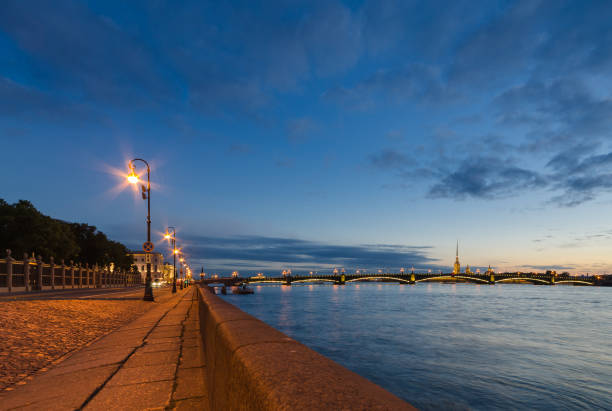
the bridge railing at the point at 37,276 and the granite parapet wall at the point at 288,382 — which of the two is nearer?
the granite parapet wall at the point at 288,382

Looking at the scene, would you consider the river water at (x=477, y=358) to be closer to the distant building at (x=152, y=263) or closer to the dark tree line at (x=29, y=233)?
the dark tree line at (x=29, y=233)

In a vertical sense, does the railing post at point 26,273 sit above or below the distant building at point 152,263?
above

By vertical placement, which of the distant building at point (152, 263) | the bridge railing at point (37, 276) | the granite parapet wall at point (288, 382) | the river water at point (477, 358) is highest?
the granite parapet wall at point (288, 382)

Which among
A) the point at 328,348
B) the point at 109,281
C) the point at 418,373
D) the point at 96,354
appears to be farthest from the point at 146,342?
the point at 109,281

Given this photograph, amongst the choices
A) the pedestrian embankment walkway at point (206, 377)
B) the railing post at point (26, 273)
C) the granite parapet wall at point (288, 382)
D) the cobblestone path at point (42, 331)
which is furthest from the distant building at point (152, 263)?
the granite parapet wall at point (288, 382)

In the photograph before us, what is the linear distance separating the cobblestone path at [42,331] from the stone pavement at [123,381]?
0.59 meters

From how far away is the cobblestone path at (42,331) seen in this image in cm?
687

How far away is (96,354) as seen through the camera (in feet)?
23.5

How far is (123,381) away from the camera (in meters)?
4.91

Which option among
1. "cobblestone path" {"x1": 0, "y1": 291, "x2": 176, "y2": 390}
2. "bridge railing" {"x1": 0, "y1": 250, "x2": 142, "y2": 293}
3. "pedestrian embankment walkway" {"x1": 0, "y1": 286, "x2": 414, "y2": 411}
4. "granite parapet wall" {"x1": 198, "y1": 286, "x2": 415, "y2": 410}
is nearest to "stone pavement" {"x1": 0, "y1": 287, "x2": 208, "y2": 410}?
"pedestrian embankment walkway" {"x1": 0, "y1": 286, "x2": 414, "y2": 411}

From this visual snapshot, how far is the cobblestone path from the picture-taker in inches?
270

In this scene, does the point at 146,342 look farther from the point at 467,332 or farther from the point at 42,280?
the point at 467,332

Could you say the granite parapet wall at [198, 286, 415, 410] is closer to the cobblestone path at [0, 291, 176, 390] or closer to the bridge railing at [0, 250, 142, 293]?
the cobblestone path at [0, 291, 176, 390]

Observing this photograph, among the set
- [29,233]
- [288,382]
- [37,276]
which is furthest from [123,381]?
[29,233]
